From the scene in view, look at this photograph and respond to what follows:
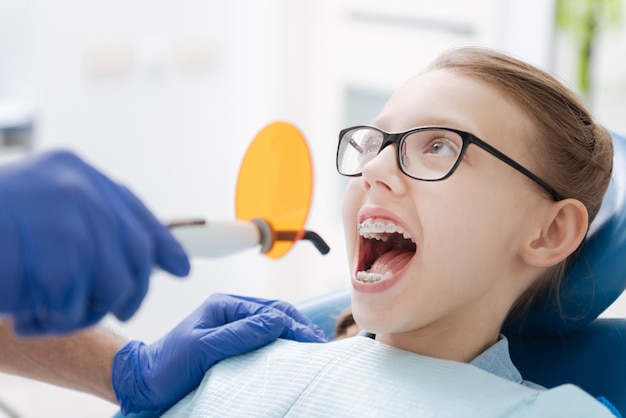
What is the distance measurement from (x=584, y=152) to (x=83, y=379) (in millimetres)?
914

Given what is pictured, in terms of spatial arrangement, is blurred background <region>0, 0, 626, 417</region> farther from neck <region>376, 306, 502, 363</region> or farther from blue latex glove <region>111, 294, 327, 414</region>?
neck <region>376, 306, 502, 363</region>

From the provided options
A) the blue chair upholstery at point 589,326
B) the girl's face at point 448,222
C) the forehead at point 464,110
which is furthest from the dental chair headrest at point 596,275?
the forehead at point 464,110

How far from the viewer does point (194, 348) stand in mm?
1456

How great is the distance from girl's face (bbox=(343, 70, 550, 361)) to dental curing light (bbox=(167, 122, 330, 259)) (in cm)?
10

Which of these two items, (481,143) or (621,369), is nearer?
(481,143)

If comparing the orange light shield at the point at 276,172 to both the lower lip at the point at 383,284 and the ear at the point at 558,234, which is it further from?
the ear at the point at 558,234

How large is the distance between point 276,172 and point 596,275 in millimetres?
550

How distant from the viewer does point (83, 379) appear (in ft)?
5.02

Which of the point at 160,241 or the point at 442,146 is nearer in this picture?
the point at 160,241

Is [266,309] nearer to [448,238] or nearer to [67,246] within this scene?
[448,238]

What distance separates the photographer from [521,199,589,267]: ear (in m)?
1.37

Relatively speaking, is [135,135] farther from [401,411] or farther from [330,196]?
[401,411]

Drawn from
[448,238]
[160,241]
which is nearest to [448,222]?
[448,238]

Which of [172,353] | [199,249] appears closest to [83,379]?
[172,353]
